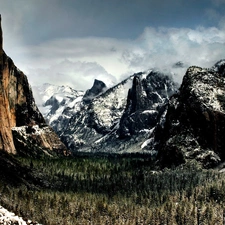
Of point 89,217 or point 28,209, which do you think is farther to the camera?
point 89,217

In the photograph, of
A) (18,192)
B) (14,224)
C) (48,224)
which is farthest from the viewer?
(18,192)

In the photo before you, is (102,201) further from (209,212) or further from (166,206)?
(209,212)

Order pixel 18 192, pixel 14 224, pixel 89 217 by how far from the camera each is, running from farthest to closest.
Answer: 1. pixel 18 192
2. pixel 89 217
3. pixel 14 224

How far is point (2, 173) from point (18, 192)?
2468 centimetres

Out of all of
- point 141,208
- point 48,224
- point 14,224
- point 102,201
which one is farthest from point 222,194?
point 14,224

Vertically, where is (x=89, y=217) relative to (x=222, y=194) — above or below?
below

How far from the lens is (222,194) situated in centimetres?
19725

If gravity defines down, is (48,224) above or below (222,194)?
below

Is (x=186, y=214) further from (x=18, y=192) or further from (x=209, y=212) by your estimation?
(x=18, y=192)

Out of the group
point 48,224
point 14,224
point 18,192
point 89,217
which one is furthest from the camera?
point 18,192

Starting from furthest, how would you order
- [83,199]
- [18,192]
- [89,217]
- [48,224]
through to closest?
[83,199] < [18,192] < [89,217] < [48,224]

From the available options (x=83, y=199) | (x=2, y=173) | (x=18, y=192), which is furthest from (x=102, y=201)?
(x=2, y=173)

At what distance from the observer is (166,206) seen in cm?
18212

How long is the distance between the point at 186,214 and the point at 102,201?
36.8 metres
